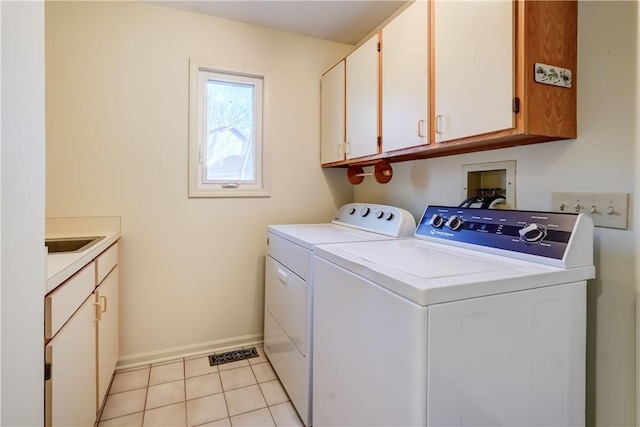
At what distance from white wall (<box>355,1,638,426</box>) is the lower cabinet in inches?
68.7

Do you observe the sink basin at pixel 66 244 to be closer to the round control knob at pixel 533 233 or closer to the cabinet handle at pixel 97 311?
the cabinet handle at pixel 97 311

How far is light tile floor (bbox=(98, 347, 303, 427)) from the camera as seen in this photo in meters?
1.59

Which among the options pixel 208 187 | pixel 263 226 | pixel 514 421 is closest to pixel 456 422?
pixel 514 421

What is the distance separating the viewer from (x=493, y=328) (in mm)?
854

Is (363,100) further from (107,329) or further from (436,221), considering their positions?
(107,329)

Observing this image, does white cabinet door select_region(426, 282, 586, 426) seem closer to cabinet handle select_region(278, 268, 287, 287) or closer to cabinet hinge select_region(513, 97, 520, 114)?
cabinet hinge select_region(513, 97, 520, 114)

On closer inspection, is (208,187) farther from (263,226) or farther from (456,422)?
(456,422)

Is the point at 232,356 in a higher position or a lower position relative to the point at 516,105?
lower

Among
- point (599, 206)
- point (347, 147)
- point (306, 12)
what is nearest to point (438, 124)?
point (599, 206)

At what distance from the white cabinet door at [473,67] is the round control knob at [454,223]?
354 millimetres

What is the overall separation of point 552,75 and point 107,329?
229cm

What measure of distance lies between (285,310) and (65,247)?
125cm

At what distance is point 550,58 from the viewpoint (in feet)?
3.67

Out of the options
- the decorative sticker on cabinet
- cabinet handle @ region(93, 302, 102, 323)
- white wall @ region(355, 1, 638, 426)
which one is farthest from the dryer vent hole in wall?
the decorative sticker on cabinet
